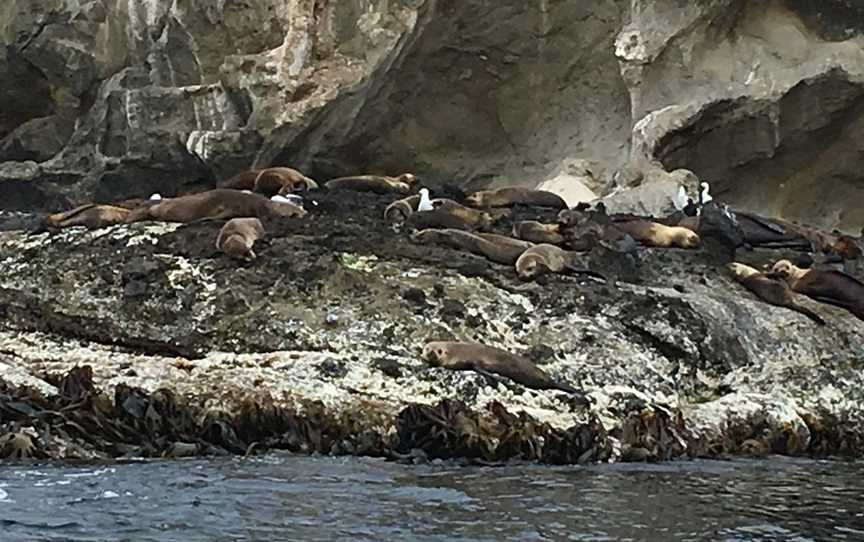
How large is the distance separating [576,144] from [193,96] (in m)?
5.89

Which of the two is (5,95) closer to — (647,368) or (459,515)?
(647,368)

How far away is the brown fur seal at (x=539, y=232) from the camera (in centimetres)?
1218

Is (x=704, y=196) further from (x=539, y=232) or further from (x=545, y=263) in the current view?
(x=545, y=263)

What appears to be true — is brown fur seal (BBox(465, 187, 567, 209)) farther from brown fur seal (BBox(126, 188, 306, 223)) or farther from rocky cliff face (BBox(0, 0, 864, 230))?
brown fur seal (BBox(126, 188, 306, 223))

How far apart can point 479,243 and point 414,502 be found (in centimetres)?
529

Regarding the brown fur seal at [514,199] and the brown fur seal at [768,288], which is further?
the brown fur seal at [514,199]

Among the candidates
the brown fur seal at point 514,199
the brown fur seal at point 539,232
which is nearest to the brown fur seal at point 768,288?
the brown fur seal at point 539,232

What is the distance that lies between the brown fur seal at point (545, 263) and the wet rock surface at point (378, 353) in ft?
0.45

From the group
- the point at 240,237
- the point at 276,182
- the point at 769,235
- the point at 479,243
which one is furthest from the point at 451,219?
the point at 769,235

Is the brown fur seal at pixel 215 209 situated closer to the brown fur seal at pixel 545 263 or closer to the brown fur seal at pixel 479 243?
the brown fur seal at pixel 479 243

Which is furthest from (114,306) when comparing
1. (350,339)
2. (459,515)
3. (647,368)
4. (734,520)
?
(734,520)

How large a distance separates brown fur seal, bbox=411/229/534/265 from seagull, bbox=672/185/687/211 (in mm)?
3706

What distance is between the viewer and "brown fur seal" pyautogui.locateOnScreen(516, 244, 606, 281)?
1086 cm

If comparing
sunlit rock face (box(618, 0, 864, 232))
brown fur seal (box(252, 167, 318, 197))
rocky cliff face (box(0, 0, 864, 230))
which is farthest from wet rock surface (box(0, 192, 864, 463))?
rocky cliff face (box(0, 0, 864, 230))
